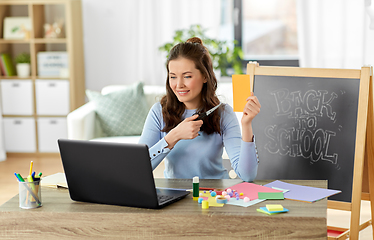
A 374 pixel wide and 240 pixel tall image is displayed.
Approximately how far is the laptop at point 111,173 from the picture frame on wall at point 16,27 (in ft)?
11.3

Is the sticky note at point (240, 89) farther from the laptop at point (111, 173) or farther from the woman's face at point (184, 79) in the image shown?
the laptop at point (111, 173)

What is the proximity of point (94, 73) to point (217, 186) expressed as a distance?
3360 millimetres

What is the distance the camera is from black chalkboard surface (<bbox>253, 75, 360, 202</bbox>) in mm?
2094

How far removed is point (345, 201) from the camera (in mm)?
2045

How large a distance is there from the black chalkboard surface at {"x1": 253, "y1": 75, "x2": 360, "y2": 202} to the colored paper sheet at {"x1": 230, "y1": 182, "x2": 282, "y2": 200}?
76 cm

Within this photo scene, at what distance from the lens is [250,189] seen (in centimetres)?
142

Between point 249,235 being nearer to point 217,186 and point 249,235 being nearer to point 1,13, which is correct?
point 217,186

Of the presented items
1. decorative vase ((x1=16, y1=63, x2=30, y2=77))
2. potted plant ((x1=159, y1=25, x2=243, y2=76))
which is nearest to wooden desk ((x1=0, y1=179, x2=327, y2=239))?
potted plant ((x1=159, y1=25, x2=243, y2=76))

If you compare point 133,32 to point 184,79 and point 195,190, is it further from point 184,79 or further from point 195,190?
point 195,190

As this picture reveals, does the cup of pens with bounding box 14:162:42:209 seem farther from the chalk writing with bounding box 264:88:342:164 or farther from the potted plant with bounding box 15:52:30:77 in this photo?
the potted plant with bounding box 15:52:30:77

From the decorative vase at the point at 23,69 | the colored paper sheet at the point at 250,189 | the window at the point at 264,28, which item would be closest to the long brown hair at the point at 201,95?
the colored paper sheet at the point at 250,189

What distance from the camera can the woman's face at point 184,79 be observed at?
1.69 metres

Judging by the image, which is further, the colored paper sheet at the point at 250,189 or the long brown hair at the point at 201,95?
the long brown hair at the point at 201,95

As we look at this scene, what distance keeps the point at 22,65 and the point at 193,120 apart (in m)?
3.21
